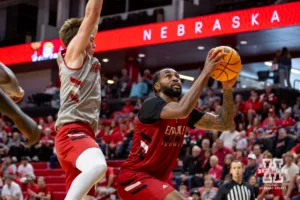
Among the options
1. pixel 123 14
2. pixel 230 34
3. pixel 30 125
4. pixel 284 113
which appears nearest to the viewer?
pixel 30 125

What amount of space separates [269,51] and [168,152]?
64.6ft

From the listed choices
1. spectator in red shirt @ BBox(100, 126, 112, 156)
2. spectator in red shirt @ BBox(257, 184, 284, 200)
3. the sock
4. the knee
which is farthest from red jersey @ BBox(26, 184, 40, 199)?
the knee

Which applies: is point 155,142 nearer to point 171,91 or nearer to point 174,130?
point 174,130

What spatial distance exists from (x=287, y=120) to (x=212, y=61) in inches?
438

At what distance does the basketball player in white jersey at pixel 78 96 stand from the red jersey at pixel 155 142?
17.2 inches

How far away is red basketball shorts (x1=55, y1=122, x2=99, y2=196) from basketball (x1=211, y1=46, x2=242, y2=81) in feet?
4.27

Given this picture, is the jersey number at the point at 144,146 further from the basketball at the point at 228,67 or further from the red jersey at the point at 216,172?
the red jersey at the point at 216,172

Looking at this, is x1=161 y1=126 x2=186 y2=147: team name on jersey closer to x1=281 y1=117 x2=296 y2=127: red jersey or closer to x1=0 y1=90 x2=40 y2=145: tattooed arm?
x1=0 y1=90 x2=40 y2=145: tattooed arm

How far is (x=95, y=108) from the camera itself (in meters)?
6.17

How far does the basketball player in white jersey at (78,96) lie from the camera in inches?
232

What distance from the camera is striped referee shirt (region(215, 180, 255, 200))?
390 inches

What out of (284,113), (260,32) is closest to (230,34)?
(260,32)

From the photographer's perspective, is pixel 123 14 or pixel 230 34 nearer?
pixel 230 34

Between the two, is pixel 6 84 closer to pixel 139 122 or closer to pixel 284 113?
pixel 139 122
